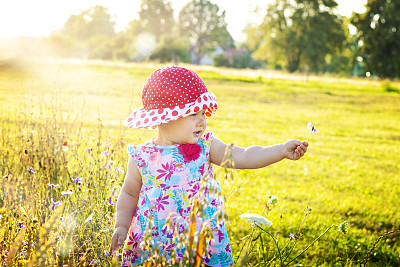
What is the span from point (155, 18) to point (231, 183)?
253 ft

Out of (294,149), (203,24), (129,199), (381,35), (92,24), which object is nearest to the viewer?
(294,149)

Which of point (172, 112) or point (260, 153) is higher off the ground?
point (172, 112)

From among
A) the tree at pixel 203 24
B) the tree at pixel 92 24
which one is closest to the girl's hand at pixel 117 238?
the tree at pixel 203 24

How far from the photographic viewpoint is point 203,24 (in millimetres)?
74188

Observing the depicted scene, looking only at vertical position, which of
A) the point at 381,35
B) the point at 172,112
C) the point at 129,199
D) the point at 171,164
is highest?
the point at 381,35

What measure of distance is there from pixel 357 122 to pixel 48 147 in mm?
12076

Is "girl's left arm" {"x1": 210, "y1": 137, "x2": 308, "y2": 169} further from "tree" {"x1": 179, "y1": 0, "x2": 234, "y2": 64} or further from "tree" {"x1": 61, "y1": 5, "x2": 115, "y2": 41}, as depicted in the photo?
"tree" {"x1": 61, "y1": 5, "x2": 115, "y2": 41}

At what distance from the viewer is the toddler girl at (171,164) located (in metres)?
2.26

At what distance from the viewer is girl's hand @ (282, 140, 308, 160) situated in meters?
2.11

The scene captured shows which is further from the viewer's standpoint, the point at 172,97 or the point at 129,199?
the point at 129,199

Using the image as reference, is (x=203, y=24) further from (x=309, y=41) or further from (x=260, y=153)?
(x=260, y=153)

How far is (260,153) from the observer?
230 cm

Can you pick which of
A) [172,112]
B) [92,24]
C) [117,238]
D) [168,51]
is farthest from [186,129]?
[92,24]

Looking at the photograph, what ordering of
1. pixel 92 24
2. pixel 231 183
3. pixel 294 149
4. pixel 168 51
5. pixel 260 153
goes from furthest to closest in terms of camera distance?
1. pixel 92 24
2. pixel 168 51
3. pixel 260 153
4. pixel 294 149
5. pixel 231 183
